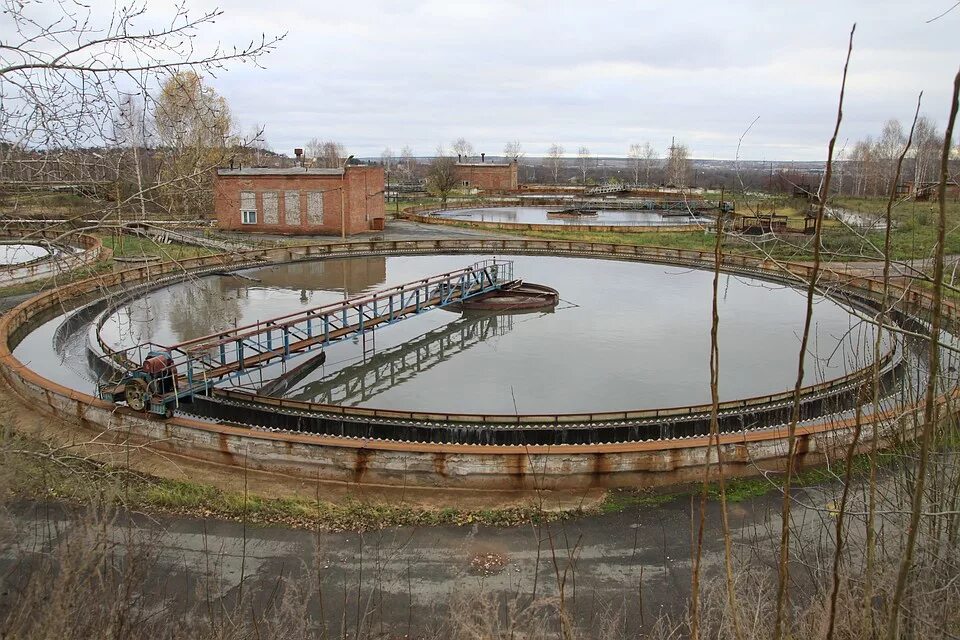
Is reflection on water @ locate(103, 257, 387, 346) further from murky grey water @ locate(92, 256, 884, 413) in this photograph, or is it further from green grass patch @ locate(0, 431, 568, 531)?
green grass patch @ locate(0, 431, 568, 531)

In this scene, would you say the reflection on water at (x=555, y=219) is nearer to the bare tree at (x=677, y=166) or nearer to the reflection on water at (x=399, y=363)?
the bare tree at (x=677, y=166)

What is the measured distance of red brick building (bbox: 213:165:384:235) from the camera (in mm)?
36406

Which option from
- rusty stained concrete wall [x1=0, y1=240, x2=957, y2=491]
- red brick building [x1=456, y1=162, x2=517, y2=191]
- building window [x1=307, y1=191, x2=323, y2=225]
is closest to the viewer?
rusty stained concrete wall [x1=0, y1=240, x2=957, y2=491]

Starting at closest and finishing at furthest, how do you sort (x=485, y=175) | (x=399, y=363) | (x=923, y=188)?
(x=923, y=188) < (x=399, y=363) < (x=485, y=175)

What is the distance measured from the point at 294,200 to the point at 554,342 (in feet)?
80.1

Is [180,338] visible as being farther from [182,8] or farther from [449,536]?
[182,8]

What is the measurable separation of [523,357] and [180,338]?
A: 26.0ft

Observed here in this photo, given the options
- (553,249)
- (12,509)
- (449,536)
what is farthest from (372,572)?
(553,249)

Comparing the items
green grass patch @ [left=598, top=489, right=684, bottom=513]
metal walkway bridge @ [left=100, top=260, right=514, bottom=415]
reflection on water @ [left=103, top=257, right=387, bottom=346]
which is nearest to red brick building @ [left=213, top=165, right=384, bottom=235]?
reflection on water @ [left=103, top=257, right=387, bottom=346]

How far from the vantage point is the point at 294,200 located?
121 ft

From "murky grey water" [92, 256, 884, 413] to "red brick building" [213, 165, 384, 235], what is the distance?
1242cm

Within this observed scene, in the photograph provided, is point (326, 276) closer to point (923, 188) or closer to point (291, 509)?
point (291, 509)

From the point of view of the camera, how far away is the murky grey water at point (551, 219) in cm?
4875

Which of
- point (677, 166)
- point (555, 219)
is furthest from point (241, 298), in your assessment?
point (677, 166)
